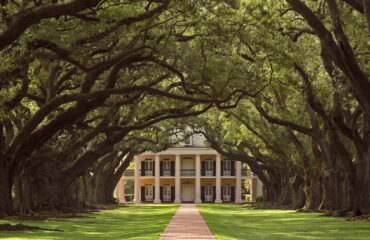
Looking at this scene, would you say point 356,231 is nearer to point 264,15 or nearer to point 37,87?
point 264,15

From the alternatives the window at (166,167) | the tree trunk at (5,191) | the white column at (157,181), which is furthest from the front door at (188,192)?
the tree trunk at (5,191)

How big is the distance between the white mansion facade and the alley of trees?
55.9m

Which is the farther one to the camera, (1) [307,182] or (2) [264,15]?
(1) [307,182]

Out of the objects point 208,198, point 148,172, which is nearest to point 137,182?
point 148,172

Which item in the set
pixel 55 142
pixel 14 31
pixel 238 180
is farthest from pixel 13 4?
pixel 238 180

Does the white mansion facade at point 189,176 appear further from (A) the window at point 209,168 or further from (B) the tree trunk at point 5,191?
(B) the tree trunk at point 5,191

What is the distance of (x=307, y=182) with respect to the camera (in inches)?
1869

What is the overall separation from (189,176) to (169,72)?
234 ft

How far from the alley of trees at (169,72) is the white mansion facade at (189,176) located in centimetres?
5591

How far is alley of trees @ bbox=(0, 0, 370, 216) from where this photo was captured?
843 inches

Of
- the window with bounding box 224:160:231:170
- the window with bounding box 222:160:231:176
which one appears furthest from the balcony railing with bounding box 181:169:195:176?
the window with bounding box 224:160:231:170

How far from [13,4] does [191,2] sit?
20.1 ft

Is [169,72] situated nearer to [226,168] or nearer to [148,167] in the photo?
[226,168]

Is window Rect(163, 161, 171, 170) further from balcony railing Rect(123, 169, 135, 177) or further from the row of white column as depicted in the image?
balcony railing Rect(123, 169, 135, 177)
